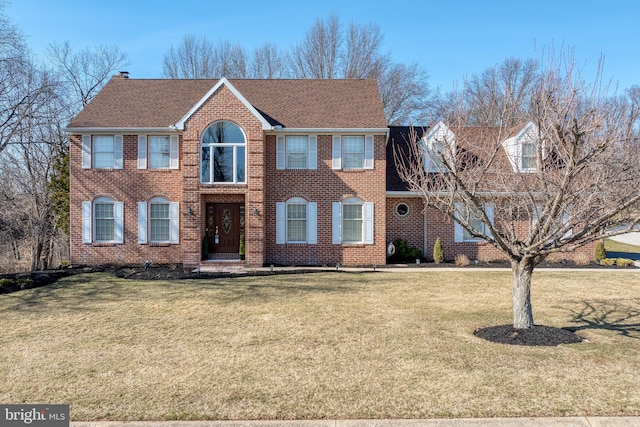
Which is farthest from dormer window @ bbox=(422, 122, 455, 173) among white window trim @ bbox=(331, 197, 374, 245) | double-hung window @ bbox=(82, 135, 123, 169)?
double-hung window @ bbox=(82, 135, 123, 169)

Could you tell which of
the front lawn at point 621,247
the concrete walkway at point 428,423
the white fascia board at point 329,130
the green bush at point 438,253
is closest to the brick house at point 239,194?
the white fascia board at point 329,130

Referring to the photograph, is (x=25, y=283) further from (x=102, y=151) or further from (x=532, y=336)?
(x=532, y=336)

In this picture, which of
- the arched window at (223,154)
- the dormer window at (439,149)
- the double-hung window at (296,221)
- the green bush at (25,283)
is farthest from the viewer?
the double-hung window at (296,221)

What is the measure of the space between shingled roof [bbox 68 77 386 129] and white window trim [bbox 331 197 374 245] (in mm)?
2864

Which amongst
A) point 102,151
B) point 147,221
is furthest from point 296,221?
point 102,151

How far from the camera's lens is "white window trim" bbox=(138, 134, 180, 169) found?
18.1 meters

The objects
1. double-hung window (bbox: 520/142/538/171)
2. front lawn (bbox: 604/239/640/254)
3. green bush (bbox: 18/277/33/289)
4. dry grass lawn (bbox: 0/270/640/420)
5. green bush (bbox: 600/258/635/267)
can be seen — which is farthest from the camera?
front lawn (bbox: 604/239/640/254)

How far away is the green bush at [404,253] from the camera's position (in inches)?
726

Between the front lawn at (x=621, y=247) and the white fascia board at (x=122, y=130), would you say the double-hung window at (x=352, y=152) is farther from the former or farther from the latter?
the front lawn at (x=621, y=247)

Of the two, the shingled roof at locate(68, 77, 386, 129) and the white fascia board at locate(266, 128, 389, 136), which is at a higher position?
the shingled roof at locate(68, 77, 386, 129)

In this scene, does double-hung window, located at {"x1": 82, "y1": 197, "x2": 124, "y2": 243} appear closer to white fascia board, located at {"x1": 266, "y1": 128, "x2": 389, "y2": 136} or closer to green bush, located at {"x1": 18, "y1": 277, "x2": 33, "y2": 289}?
green bush, located at {"x1": 18, "y1": 277, "x2": 33, "y2": 289}

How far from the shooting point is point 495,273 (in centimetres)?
1556

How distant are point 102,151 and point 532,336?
16365 millimetres

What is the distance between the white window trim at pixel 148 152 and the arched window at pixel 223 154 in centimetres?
154
